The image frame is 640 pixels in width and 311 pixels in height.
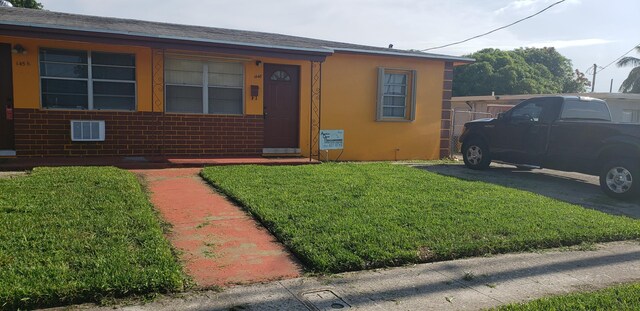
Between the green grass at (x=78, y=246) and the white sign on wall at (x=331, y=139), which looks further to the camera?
the white sign on wall at (x=331, y=139)

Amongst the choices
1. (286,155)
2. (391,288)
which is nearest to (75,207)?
(391,288)

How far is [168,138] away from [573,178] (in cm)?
937

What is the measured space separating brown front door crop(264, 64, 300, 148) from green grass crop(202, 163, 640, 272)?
3600 mm

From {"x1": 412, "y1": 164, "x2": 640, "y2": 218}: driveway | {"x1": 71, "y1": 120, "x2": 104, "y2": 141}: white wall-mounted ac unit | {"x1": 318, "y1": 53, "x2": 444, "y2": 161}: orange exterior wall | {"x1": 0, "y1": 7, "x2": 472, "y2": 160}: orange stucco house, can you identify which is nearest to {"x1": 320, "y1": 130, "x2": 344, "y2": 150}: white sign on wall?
{"x1": 0, "y1": 7, "x2": 472, "y2": 160}: orange stucco house

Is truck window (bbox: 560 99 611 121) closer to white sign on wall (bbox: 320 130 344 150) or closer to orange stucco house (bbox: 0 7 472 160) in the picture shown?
orange stucco house (bbox: 0 7 472 160)

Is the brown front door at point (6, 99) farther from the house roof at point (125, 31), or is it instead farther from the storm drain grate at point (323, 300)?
the storm drain grate at point (323, 300)

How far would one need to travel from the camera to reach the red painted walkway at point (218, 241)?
14.3 feet

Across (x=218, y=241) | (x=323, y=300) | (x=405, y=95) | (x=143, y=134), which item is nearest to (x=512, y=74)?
(x=405, y=95)

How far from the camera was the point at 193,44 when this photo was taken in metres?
10.4

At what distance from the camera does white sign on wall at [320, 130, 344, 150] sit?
486 inches

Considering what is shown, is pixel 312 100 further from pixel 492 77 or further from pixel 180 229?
pixel 492 77

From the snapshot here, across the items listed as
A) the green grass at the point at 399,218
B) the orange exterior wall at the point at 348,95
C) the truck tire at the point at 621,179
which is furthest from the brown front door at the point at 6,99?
the truck tire at the point at 621,179

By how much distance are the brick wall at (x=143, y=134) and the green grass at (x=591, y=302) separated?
9.17 m

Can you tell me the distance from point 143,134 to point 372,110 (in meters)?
6.09
